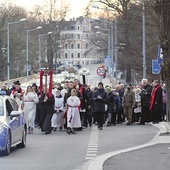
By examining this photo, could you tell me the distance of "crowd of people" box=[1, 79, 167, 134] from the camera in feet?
81.1

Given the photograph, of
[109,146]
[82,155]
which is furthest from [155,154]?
[109,146]

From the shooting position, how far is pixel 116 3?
70.6m

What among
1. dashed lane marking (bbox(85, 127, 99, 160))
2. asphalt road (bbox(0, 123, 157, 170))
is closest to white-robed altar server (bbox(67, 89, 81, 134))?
asphalt road (bbox(0, 123, 157, 170))

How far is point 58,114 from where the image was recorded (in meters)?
26.0

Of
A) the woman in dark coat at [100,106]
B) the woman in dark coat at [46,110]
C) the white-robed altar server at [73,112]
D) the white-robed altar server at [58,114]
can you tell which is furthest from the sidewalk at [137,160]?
the woman in dark coat at [100,106]

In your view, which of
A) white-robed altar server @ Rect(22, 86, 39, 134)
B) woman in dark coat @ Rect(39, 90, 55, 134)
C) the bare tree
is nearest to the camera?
the bare tree

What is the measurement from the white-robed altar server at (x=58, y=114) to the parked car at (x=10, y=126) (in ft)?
23.2

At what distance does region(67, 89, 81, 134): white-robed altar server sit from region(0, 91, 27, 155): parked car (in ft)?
19.2

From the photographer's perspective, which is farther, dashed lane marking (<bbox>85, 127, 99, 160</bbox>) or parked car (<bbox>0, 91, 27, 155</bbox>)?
dashed lane marking (<bbox>85, 127, 99, 160</bbox>)

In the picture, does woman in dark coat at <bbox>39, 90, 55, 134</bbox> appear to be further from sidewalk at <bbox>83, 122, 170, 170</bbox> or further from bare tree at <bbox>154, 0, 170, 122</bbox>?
sidewalk at <bbox>83, 122, 170, 170</bbox>

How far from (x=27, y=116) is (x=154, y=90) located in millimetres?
5348

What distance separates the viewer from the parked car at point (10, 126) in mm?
16141

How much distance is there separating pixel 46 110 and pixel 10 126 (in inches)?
315

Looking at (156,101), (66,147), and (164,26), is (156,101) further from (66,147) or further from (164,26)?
(66,147)
